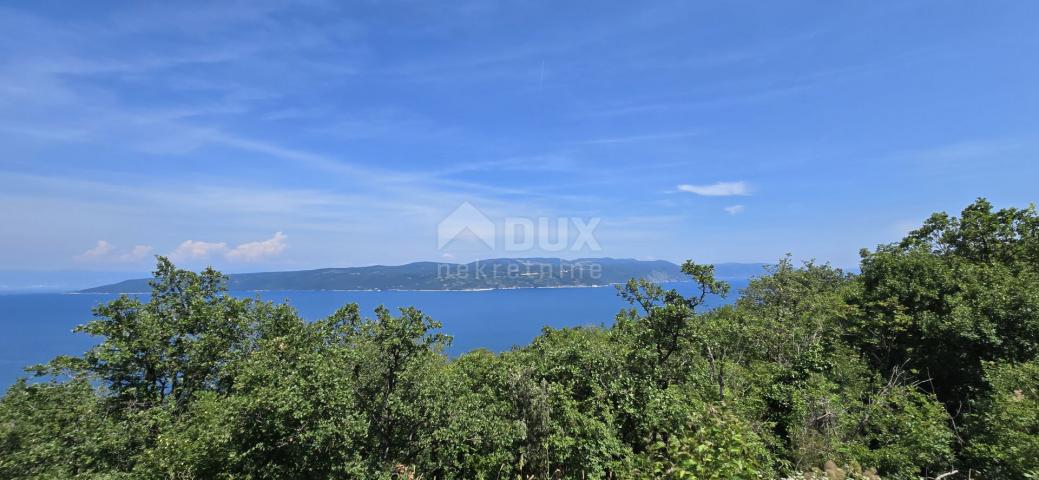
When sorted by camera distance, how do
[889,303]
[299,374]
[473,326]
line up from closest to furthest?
[299,374], [889,303], [473,326]

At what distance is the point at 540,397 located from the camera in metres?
10.7

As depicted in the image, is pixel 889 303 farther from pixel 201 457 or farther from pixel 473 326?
pixel 473 326

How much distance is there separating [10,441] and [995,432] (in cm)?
2454

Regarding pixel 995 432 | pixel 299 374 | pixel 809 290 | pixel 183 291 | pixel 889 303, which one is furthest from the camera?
pixel 809 290

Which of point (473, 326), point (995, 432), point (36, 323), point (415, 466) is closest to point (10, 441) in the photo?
point (415, 466)

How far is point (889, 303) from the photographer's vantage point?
17938 millimetres

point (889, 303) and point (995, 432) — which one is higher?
point (889, 303)

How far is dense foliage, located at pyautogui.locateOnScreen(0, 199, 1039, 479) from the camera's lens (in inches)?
358

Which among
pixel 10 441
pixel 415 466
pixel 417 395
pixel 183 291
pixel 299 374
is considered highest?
pixel 183 291

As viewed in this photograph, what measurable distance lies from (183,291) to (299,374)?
33.9 ft

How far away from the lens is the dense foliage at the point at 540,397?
29.8 feet

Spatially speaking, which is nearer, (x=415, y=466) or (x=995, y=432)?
(x=415, y=466)

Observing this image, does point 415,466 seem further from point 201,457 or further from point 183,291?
point 183,291

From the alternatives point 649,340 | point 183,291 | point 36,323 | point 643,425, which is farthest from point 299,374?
point 36,323
